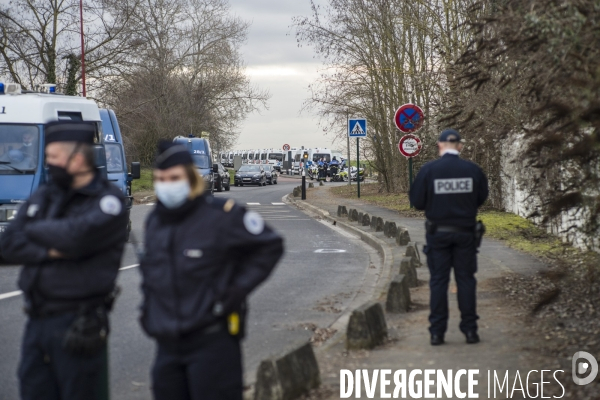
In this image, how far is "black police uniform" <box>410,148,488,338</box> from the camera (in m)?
7.85

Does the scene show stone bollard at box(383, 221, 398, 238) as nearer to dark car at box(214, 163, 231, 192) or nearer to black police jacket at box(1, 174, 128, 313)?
black police jacket at box(1, 174, 128, 313)

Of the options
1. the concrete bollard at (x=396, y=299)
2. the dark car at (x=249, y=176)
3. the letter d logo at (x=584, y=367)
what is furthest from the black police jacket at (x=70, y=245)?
the dark car at (x=249, y=176)

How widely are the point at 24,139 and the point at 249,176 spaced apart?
47053 mm

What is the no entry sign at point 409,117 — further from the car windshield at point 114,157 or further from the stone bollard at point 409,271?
the stone bollard at point 409,271

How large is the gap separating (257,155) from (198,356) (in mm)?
111689

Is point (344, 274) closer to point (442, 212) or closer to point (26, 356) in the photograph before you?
point (442, 212)

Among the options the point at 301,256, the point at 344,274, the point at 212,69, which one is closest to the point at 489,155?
the point at 301,256

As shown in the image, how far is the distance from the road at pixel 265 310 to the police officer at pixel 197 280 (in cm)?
238

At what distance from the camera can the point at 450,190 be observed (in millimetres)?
7887

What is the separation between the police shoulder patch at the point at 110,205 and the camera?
439cm

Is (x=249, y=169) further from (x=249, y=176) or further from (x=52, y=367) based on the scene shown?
(x=52, y=367)

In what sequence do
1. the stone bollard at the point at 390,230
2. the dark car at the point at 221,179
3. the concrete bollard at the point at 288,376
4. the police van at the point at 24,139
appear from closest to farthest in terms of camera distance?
the concrete bollard at the point at 288,376 → the police van at the point at 24,139 → the stone bollard at the point at 390,230 → the dark car at the point at 221,179

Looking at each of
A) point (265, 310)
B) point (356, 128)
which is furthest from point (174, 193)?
point (356, 128)

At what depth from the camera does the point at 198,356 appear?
3.97 m
